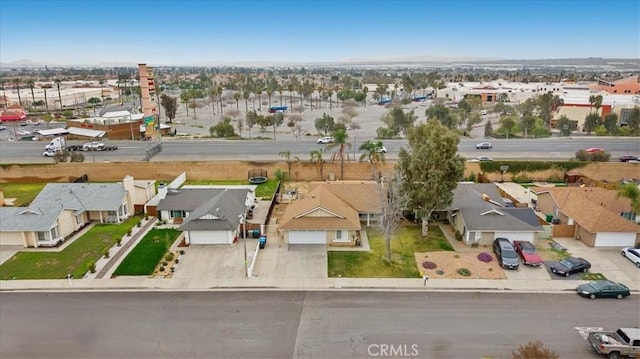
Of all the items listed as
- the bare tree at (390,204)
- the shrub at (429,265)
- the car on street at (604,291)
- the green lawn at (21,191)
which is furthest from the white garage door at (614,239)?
the green lawn at (21,191)

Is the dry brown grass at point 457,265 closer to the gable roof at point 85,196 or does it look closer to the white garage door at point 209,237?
the white garage door at point 209,237

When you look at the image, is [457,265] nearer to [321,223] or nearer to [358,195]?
[321,223]

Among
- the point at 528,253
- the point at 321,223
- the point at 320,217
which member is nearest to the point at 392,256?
the point at 321,223

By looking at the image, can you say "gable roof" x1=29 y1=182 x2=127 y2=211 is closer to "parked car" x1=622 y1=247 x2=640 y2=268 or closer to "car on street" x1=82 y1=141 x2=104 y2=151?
"car on street" x1=82 y1=141 x2=104 y2=151

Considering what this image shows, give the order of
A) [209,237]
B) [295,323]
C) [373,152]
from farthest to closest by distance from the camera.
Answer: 1. [373,152]
2. [209,237]
3. [295,323]

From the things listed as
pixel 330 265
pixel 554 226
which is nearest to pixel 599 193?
pixel 554 226

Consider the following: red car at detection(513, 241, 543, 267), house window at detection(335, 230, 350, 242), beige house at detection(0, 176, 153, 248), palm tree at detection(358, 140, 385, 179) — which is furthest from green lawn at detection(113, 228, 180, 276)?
red car at detection(513, 241, 543, 267)

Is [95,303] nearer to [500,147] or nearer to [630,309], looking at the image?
[630,309]
